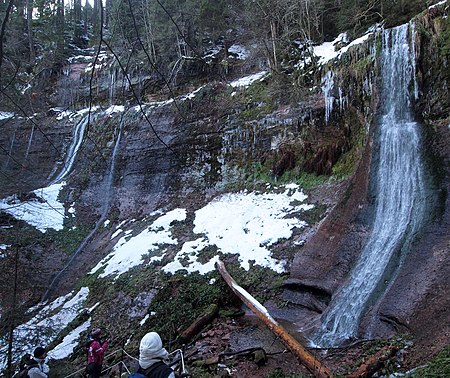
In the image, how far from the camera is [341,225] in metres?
10.3

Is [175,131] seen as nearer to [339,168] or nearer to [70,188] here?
[70,188]

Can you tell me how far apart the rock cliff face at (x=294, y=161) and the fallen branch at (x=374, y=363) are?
0.61 meters

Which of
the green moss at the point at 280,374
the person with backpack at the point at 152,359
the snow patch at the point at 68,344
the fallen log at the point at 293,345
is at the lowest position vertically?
the snow patch at the point at 68,344

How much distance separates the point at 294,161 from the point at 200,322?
8488 mm

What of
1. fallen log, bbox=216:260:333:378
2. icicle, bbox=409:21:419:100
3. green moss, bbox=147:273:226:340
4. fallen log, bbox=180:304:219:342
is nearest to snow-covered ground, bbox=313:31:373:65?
icicle, bbox=409:21:419:100

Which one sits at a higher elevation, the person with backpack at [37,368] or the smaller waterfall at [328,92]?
the smaller waterfall at [328,92]

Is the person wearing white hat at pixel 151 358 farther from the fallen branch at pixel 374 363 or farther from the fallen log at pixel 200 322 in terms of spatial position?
the fallen log at pixel 200 322

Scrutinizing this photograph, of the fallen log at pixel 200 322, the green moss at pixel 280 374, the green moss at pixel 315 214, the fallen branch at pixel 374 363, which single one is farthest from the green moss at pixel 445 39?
the green moss at pixel 280 374

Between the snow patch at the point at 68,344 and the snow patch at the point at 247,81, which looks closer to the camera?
the snow patch at the point at 68,344

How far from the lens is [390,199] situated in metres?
10.3

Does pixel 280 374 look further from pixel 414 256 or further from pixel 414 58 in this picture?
pixel 414 58

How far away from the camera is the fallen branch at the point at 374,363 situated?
5188 millimetres

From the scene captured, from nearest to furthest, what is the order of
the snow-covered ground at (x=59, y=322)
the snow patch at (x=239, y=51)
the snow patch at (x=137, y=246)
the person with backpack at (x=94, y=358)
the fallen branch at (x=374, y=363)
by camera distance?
the fallen branch at (x=374, y=363) < the person with backpack at (x=94, y=358) < the snow-covered ground at (x=59, y=322) < the snow patch at (x=137, y=246) < the snow patch at (x=239, y=51)

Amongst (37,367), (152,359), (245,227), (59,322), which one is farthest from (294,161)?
(152,359)
